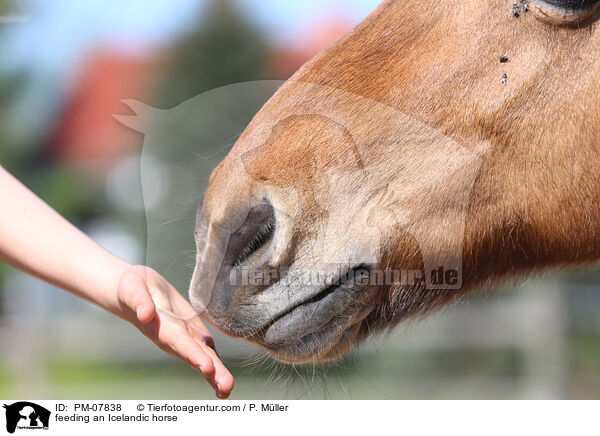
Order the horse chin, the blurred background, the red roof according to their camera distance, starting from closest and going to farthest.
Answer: the horse chin, the blurred background, the red roof

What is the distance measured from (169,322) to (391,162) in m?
0.55

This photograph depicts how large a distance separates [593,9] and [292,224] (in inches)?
28.6

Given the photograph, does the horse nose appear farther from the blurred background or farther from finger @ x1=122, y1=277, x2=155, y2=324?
the blurred background

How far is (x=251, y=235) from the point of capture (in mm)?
1193

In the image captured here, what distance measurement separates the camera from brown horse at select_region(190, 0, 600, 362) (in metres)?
1.19

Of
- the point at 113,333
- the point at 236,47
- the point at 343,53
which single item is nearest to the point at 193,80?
the point at 236,47

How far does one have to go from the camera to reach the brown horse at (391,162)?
1188mm

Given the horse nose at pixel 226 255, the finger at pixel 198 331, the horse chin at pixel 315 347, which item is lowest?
the horse chin at pixel 315 347

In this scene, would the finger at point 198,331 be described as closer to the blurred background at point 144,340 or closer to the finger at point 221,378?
the finger at point 221,378

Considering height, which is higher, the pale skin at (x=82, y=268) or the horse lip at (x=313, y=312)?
the pale skin at (x=82, y=268)
